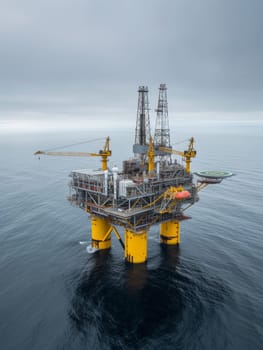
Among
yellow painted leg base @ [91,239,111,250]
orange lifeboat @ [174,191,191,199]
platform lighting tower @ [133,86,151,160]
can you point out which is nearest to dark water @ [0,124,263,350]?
yellow painted leg base @ [91,239,111,250]

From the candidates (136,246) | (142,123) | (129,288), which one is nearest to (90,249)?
(136,246)

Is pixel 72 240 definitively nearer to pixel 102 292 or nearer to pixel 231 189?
pixel 102 292

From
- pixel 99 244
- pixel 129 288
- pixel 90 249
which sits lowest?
pixel 129 288

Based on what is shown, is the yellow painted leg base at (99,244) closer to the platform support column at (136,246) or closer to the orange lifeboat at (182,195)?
the platform support column at (136,246)

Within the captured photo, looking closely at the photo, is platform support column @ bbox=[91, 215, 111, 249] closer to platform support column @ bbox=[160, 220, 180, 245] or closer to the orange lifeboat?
platform support column @ bbox=[160, 220, 180, 245]

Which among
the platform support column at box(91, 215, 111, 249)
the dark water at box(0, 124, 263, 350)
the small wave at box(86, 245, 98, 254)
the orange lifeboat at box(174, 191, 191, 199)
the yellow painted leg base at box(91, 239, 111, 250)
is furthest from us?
the yellow painted leg base at box(91, 239, 111, 250)

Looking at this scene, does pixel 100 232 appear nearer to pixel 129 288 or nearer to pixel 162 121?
pixel 129 288

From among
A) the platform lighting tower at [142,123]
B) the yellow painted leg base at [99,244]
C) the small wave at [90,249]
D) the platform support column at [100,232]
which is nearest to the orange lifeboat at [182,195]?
the platform lighting tower at [142,123]

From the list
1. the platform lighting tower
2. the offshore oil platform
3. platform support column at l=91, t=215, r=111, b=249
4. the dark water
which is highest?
the platform lighting tower
